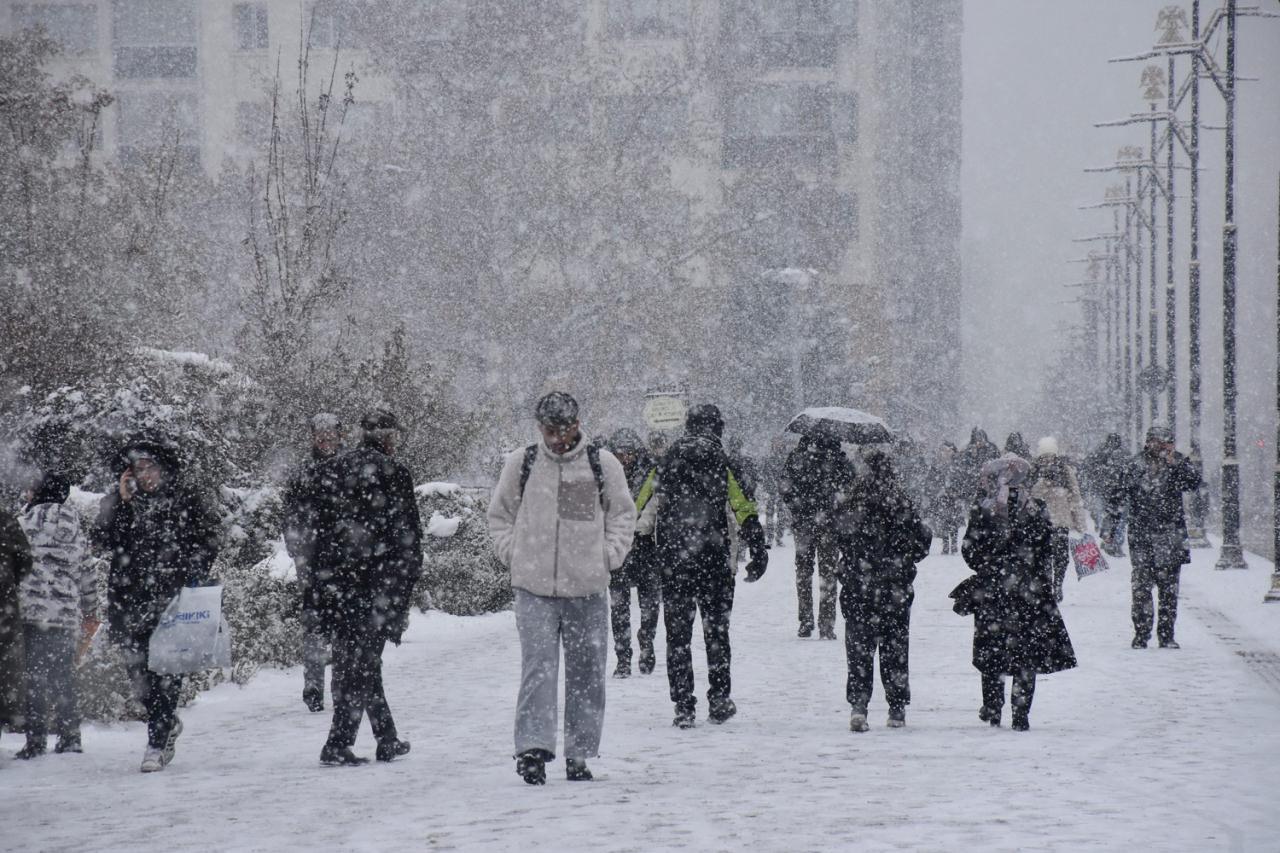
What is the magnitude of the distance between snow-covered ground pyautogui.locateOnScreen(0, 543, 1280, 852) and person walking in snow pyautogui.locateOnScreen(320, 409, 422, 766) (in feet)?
1.65

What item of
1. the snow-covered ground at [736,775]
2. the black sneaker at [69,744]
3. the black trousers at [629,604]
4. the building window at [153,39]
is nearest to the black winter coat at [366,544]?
the snow-covered ground at [736,775]

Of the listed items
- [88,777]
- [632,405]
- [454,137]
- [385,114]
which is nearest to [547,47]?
[454,137]

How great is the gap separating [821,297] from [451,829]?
52155 mm

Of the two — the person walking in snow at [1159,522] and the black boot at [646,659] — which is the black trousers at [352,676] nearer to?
the black boot at [646,659]

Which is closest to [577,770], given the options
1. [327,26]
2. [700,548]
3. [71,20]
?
[700,548]

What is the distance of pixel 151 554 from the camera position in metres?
8.70

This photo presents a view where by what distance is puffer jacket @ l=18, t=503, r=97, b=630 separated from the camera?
9.23 metres

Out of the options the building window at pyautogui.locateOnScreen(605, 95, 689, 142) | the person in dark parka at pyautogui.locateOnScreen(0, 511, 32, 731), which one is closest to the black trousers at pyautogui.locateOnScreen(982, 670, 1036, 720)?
the person in dark parka at pyautogui.locateOnScreen(0, 511, 32, 731)

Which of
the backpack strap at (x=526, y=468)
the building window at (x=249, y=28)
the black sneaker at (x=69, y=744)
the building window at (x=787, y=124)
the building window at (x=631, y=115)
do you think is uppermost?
the building window at (x=249, y=28)

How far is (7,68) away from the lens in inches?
1232

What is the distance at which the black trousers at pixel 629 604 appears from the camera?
1267 centimetres

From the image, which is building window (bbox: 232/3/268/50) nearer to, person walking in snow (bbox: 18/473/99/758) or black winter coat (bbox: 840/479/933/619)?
person walking in snow (bbox: 18/473/99/758)

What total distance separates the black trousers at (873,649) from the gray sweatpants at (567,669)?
224 centimetres

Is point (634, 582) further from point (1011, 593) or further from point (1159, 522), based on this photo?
point (1159, 522)
